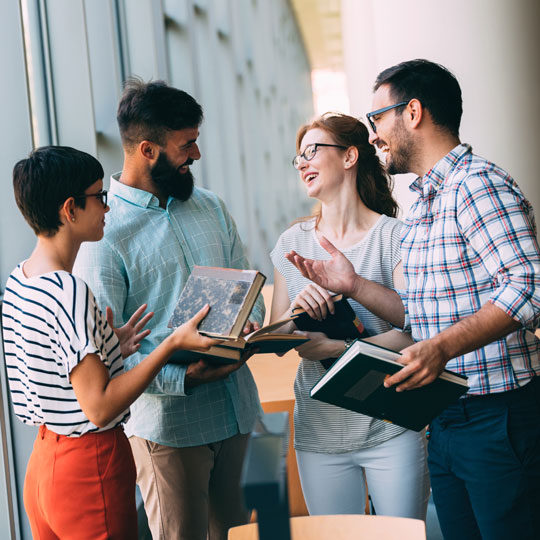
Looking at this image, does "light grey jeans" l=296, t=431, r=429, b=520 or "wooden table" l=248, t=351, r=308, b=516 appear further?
"wooden table" l=248, t=351, r=308, b=516

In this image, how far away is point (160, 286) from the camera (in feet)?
7.03

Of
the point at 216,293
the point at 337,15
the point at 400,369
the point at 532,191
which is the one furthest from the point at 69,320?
the point at 337,15

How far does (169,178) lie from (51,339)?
33.8 inches

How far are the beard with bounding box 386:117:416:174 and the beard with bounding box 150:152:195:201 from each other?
74 centimetres

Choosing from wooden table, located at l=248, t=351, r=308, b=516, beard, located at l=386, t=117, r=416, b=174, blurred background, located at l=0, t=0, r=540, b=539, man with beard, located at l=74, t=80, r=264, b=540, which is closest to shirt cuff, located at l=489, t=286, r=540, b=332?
beard, located at l=386, t=117, r=416, b=174

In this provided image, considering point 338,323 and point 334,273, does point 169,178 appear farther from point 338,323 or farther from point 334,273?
point 338,323

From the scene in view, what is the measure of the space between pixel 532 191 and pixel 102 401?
4477 mm

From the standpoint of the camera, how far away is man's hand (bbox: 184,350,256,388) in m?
2.00

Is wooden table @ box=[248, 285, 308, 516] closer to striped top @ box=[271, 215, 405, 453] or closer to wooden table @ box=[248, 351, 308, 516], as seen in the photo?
wooden table @ box=[248, 351, 308, 516]

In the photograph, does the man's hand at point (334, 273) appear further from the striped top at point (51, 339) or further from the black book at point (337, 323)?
the striped top at point (51, 339)

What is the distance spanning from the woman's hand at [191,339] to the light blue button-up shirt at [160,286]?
0.36m

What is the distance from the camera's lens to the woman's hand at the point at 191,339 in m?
1.67

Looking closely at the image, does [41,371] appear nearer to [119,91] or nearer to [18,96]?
[18,96]

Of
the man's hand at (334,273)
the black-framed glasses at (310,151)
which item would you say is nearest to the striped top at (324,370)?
the man's hand at (334,273)
